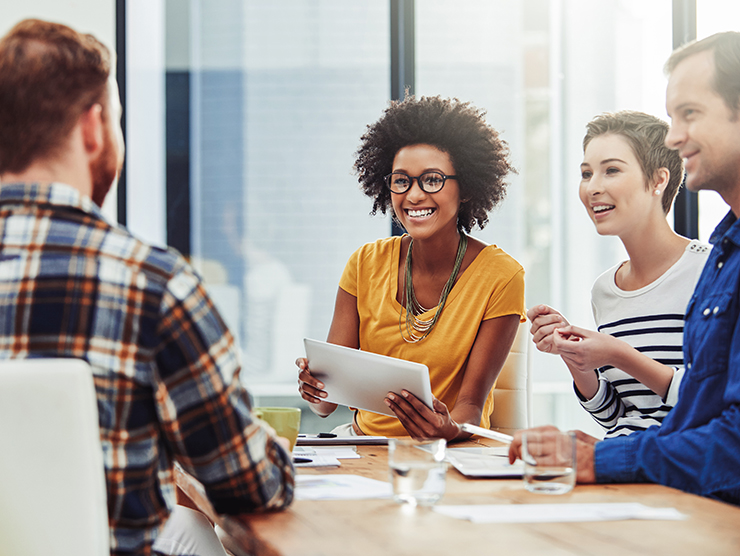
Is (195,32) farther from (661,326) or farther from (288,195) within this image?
(661,326)

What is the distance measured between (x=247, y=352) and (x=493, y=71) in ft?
6.19

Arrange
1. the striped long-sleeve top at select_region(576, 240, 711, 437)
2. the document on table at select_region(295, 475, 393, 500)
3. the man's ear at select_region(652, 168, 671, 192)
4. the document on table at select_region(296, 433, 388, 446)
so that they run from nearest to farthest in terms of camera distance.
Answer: the document on table at select_region(295, 475, 393, 500)
the document on table at select_region(296, 433, 388, 446)
the striped long-sleeve top at select_region(576, 240, 711, 437)
the man's ear at select_region(652, 168, 671, 192)

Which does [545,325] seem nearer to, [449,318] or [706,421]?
[449,318]

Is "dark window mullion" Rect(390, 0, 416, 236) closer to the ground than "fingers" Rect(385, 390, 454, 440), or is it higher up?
higher up

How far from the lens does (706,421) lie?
1.34 metres

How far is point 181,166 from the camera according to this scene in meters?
3.57

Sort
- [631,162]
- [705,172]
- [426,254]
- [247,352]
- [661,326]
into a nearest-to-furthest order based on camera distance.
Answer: [705,172] → [661,326] → [631,162] → [426,254] → [247,352]

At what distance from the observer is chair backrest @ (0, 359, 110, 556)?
0.75m

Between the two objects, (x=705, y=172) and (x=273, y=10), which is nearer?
(x=705, y=172)

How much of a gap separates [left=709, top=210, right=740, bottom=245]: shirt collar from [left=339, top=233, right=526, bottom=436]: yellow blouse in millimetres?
701

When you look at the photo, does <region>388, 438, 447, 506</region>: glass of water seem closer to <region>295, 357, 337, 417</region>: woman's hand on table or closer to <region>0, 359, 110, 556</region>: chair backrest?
<region>0, 359, 110, 556</region>: chair backrest

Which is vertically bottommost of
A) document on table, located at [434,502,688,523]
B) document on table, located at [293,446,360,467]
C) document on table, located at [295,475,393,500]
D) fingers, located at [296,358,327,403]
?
document on table, located at [293,446,360,467]

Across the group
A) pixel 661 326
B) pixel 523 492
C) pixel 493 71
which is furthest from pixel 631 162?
pixel 493 71

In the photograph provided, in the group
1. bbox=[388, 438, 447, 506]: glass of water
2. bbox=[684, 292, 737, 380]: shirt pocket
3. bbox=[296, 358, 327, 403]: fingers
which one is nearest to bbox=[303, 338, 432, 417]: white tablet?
bbox=[296, 358, 327, 403]: fingers
